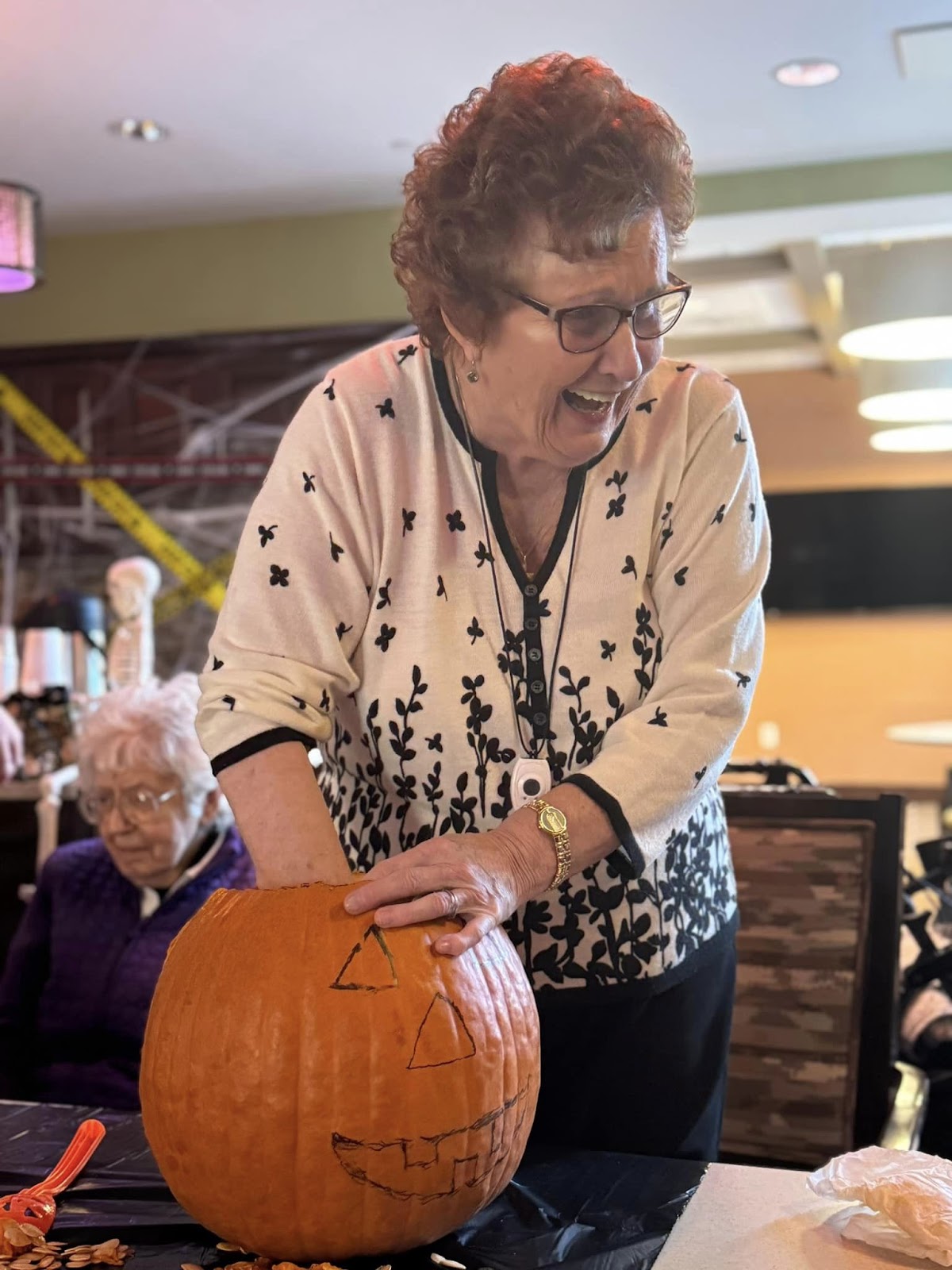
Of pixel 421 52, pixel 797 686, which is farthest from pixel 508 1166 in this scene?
pixel 797 686

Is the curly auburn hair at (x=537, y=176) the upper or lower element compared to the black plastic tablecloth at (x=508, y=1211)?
upper

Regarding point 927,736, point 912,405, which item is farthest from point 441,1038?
point 927,736

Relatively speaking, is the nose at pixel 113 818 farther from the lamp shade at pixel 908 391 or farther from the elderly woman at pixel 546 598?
Result: the lamp shade at pixel 908 391

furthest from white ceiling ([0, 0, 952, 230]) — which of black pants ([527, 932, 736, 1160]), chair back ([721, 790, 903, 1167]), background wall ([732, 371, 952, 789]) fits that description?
background wall ([732, 371, 952, 789])

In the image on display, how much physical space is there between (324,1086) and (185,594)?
4.57 meters

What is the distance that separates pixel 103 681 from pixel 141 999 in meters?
2.00

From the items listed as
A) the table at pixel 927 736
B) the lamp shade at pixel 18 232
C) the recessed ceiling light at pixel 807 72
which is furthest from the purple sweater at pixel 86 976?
the table at pixel 927 736

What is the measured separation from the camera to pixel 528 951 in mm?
1172

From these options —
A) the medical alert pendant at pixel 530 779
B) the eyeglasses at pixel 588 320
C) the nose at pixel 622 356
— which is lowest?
the medical alert pendant at pixel 530 779

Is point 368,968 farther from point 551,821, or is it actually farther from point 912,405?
point 912,405

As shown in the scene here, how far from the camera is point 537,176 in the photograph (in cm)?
100

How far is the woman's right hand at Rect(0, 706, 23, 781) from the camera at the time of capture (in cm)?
310

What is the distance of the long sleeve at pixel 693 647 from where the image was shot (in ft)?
3.45

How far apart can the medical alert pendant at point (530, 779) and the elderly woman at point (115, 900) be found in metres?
0.97
